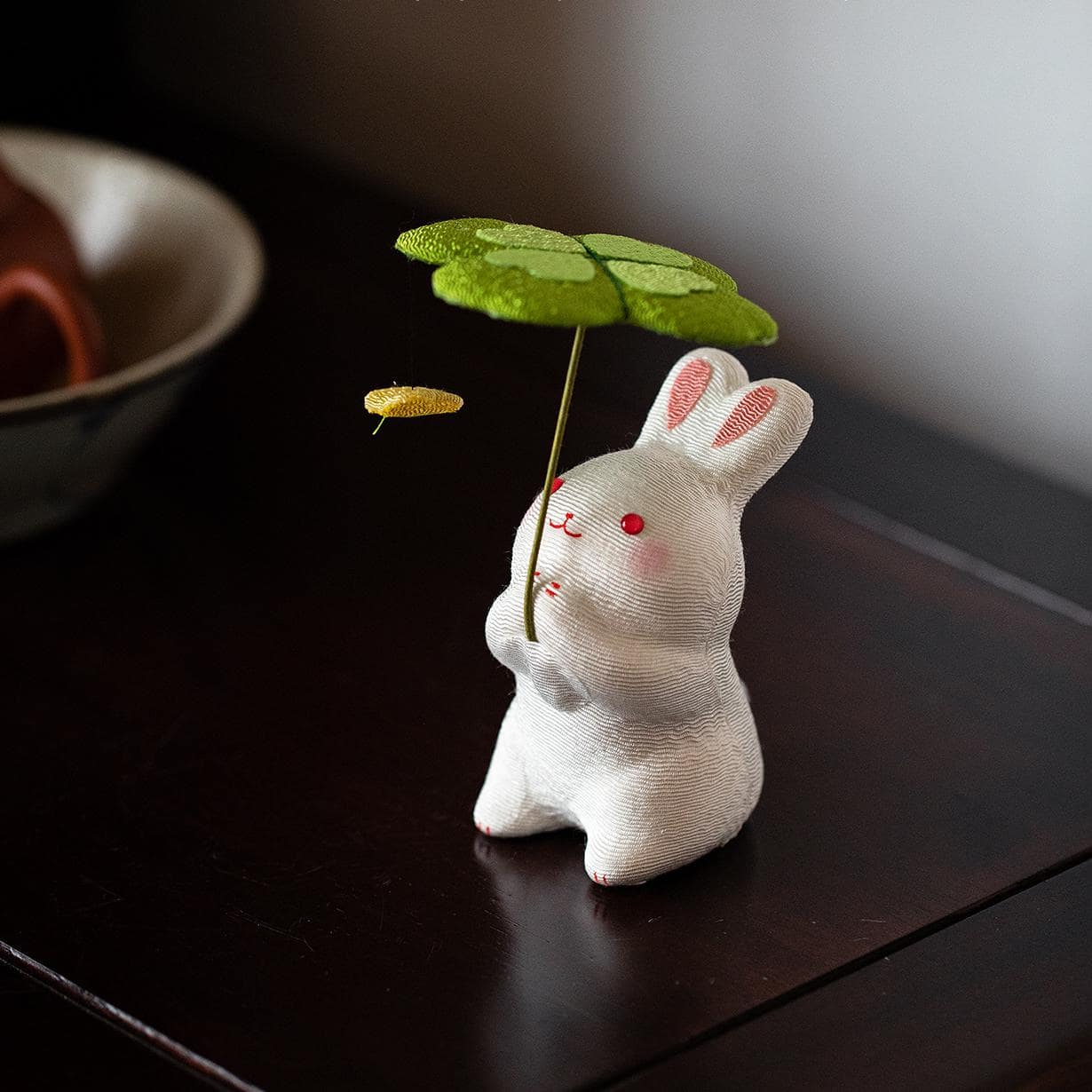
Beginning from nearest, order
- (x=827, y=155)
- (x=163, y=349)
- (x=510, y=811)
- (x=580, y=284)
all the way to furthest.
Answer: (x=580, y=284) → (x=510, y=811) → (x=827, y=155) → (x=163, y=349)

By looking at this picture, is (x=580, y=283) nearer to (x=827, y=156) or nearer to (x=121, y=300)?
(x=827, y=156)

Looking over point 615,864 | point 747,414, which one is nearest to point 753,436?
point 747,414

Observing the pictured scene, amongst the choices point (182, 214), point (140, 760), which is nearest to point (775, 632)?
point (140, 760)

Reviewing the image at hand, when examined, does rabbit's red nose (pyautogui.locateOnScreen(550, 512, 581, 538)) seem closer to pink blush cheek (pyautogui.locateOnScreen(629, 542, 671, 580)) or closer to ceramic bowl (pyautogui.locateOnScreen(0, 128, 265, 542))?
pink blush cheek (pyautogui.locateOnScreen(629, 542, 671, 580))

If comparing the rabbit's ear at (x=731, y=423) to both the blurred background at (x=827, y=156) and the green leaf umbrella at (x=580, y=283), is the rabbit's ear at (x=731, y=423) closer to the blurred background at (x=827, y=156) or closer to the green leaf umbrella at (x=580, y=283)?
the green leaf umbrella at (x=580, y=283)

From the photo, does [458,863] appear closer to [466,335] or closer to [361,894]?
[361,894]
